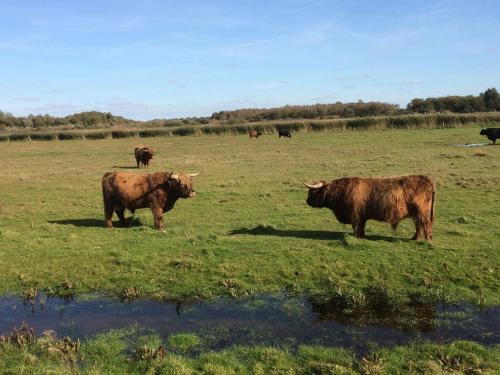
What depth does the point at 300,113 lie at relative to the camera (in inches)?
3703

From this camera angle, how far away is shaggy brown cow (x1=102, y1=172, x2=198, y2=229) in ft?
42.0

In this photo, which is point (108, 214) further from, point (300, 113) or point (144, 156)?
point (300, 113)

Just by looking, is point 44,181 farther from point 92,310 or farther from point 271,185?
point 92,310

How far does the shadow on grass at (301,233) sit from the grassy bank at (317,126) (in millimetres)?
42290

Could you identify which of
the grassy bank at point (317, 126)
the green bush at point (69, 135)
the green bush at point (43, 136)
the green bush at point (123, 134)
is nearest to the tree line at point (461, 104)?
the grassy bank at point (317, 126)

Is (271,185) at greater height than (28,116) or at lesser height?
lesser

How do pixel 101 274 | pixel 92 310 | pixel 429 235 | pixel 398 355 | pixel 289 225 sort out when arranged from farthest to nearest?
pixel 289 225, pixel 429 235, pixel 101 274, pixel 92 310, pixel 398 355

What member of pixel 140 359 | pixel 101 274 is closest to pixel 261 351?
pixel 140 359

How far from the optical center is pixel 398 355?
6.07m

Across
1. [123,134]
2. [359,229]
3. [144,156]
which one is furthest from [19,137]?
[359,229]

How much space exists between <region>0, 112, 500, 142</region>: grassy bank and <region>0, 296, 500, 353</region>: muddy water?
46.4 metres

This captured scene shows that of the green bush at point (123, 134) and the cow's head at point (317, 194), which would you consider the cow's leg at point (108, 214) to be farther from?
the green bush at point (123, 134)

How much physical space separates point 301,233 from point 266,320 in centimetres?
465

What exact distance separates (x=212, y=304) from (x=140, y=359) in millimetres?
2086
